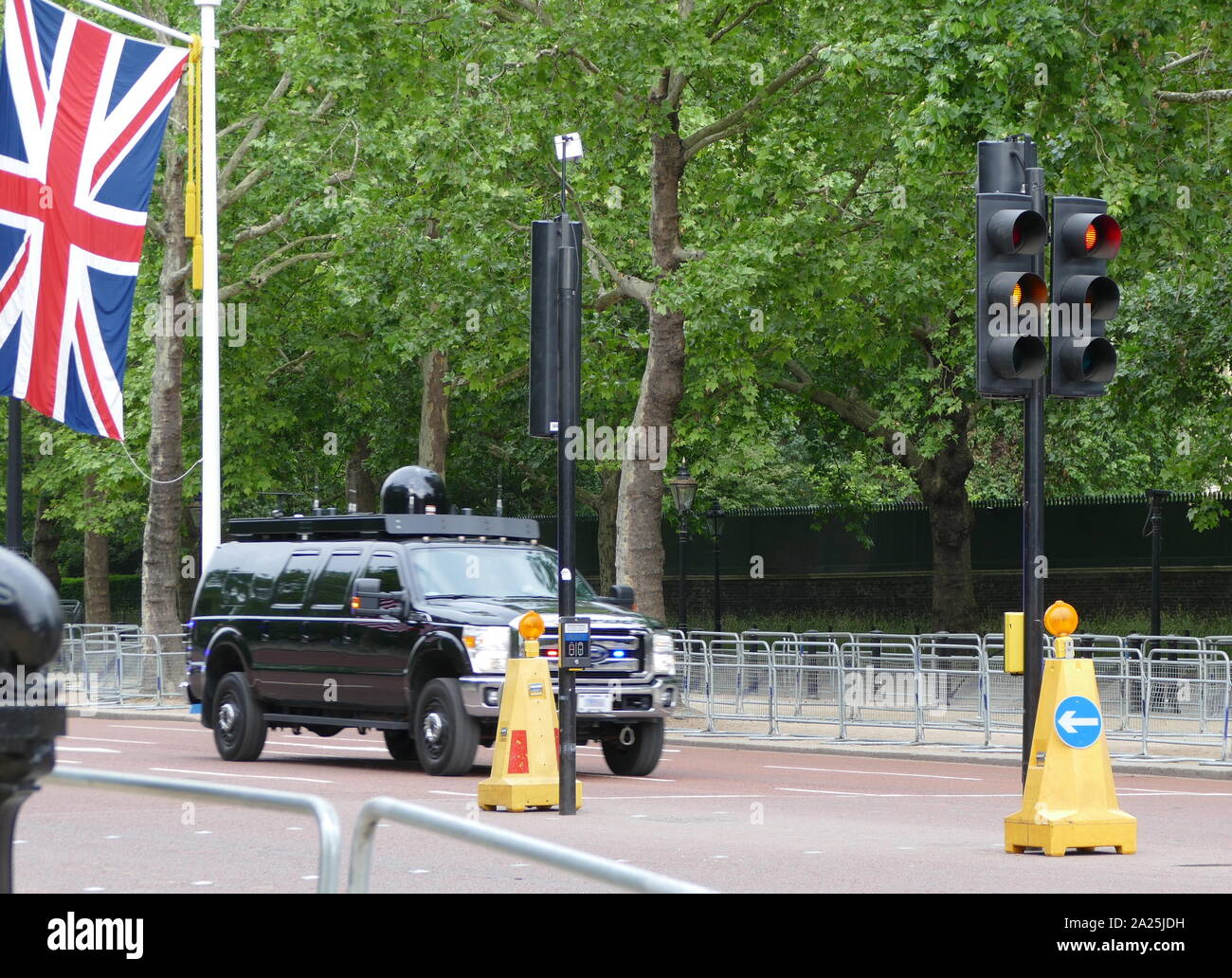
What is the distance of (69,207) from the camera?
22422 millimetres

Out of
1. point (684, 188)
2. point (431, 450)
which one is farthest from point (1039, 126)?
A: point (431, 450)

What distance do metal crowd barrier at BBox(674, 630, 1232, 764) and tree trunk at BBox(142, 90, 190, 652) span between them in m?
12.8

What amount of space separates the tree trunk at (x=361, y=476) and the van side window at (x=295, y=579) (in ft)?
91.4

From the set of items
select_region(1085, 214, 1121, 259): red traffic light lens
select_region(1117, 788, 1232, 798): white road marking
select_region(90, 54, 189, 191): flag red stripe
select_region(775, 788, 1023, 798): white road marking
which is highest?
select_region(90, 54, 189, 191): flag red stripe

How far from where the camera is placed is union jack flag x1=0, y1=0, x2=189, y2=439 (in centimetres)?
2181

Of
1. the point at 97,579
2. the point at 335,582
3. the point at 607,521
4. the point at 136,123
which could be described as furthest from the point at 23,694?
the point at 97,579

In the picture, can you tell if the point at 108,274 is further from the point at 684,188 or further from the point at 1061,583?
the point at 1061,583

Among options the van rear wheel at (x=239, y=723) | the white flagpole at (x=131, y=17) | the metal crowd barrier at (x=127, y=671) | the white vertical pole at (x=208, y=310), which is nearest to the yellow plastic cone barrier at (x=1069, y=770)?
the van rear wheel at (x=239, y=723)

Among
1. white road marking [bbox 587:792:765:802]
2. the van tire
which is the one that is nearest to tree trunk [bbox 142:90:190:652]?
the van tire

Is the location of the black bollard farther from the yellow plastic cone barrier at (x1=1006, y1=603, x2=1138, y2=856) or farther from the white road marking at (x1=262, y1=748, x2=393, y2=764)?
the white road marking at (x1=262, y1=748, x2=393, y2=764)

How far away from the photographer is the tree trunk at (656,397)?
29328mm

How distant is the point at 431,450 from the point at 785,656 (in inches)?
582

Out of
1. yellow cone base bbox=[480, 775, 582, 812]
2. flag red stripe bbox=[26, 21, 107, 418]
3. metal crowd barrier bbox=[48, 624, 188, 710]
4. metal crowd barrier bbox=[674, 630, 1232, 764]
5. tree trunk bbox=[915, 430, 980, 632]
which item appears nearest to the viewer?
yellow cone base bbox=[480, 775, 582, 812]

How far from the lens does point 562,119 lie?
28.9 metres
